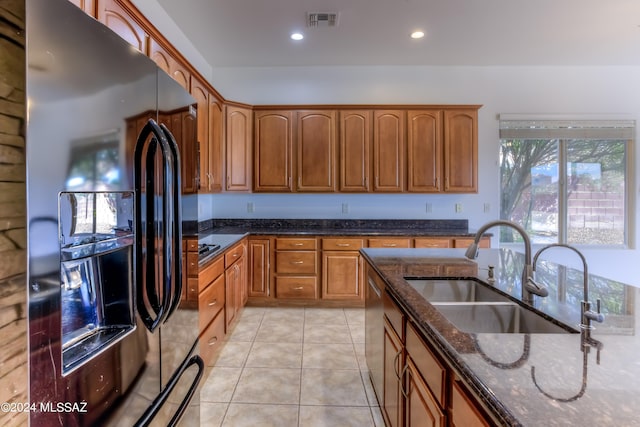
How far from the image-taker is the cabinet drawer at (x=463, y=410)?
2.48ft

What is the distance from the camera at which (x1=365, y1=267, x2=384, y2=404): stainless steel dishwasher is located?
1.78m

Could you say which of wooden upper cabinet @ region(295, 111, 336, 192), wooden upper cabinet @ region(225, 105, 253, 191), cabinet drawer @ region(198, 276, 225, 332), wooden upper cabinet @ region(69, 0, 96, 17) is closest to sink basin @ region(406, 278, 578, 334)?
cabinet drawer @ region(198, 276, 225, 332)

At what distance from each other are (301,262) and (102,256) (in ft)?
9.37

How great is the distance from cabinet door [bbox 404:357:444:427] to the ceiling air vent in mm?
2822

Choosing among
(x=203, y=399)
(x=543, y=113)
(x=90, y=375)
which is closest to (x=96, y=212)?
(x=90, y=375)

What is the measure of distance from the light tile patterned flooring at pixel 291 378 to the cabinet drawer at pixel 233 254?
0.68 metres

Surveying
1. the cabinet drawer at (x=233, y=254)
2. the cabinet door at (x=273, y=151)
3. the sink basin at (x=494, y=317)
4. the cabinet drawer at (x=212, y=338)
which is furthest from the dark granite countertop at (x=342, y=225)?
the sink basin at (x=494, y=317)

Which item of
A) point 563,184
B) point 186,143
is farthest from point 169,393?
point 563,184

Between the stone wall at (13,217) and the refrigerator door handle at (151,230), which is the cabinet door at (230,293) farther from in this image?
the stone wall at (13,217)

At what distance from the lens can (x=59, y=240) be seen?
26.7 inches

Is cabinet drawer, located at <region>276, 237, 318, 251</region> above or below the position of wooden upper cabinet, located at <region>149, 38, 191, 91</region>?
below

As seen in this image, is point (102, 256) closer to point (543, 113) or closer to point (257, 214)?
point (257, 214)

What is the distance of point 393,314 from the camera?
1503mm

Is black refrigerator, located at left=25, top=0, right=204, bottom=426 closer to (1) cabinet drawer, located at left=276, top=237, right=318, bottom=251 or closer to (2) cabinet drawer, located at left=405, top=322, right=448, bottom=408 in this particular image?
(2) cabinet drawer, located at left=405, top=322, right=448, bottom=408
